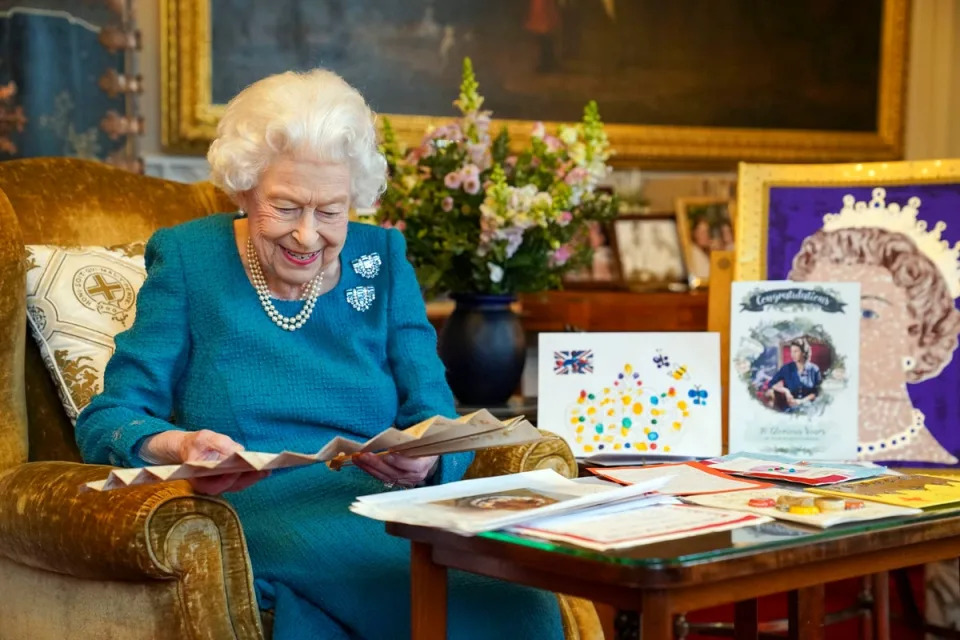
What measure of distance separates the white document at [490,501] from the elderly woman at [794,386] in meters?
0.72

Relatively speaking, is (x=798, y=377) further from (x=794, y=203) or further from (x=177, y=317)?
(x=177, y=317)


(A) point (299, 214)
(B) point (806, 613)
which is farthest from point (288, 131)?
(B) point (806, 613)

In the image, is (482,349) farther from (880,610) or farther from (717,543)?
(717,543)

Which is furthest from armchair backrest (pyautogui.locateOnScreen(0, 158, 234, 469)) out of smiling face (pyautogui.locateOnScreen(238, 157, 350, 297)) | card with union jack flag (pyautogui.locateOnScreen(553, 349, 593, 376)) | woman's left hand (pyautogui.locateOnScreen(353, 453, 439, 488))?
card with union jack flag (pyautogui.locateOnScreen(553, 349, 593, 376))

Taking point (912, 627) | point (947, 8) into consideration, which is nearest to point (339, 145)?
point (912, 627)

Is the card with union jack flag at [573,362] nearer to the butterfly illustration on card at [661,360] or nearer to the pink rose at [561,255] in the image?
the butterfly illustration on card at [661,360]

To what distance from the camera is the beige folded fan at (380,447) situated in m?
1.46

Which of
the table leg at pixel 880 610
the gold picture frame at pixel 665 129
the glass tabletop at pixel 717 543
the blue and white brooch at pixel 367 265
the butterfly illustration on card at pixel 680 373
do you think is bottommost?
the table leg at pixel 880 610

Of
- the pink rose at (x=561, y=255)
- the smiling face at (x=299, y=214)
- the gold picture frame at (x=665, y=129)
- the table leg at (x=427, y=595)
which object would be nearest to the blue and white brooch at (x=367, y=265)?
the smiling face at (x=299, y=214)

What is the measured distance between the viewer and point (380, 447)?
157 cm

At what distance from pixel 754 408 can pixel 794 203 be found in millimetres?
495

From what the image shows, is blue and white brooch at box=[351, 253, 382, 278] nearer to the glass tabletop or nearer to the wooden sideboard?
the glass tabletop

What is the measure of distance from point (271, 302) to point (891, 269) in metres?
1.24

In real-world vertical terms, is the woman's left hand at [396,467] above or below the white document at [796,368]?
below
